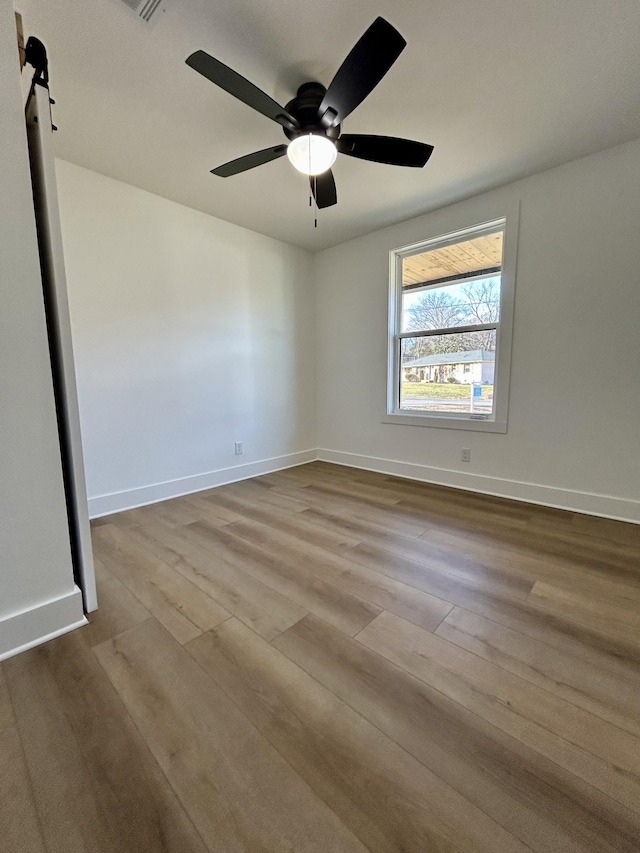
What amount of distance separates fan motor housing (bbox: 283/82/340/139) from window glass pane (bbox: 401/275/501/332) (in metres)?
1.82

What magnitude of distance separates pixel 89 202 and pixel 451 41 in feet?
7.92

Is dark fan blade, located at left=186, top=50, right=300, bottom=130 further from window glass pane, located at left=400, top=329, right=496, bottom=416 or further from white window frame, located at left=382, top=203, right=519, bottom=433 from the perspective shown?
window glass pane, located at left=400, top=329, right=496, bottom=416

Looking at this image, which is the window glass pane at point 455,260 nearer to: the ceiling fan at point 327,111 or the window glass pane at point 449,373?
the window glass pane at point 449,373

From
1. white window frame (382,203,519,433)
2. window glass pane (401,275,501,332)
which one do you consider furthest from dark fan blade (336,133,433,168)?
window glass pane (401,275,501,332)

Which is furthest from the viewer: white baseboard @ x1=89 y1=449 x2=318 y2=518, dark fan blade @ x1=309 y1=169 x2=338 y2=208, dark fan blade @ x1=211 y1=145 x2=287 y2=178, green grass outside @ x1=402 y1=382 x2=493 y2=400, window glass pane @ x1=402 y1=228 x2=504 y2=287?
green grass outside @ x1=402 y1=382 x2=493 y2=400

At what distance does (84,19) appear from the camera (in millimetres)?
1417

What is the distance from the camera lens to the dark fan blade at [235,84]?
1230mm

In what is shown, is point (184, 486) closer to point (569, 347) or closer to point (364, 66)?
point (364, 66)

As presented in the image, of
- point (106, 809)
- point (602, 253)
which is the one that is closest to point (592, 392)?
point (602, 253)

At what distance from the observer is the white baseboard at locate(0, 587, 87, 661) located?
1.26 m

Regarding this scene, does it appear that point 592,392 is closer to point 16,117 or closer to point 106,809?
point 106,809

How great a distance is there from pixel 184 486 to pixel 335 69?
3010 millimetres

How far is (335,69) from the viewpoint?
5.47 feet

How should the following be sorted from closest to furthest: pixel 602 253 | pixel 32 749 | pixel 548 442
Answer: pixel 32 749 → pixel 602 253 → pixel 548 442
